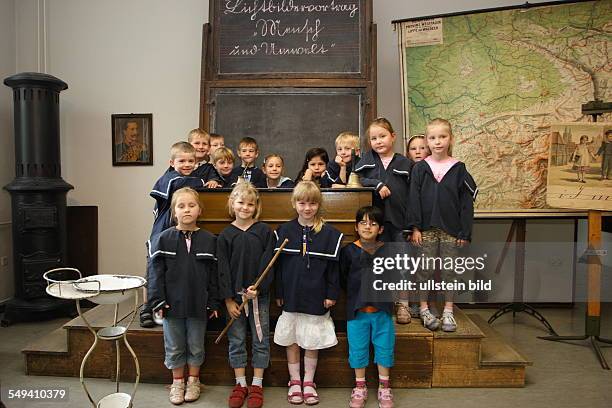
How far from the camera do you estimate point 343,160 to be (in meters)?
3.39

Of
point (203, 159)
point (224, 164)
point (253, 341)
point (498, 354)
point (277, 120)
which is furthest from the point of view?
point (277, 120)

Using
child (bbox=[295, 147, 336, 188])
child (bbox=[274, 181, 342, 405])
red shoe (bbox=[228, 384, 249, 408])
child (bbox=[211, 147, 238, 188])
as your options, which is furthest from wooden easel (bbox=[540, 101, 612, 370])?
child (bbox=[211, 147, 238, 188])

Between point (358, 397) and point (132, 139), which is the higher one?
point (132, 139)

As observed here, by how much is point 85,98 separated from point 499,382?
15.2 ft

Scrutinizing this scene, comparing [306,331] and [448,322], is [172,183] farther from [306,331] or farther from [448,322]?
[448,322]

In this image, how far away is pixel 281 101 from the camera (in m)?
4.65

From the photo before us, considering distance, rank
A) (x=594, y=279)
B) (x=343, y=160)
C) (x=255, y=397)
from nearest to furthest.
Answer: (x=255, y=397)
(x=343, y=160)
(x=594, y=279)

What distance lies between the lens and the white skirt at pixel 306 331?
2.79 m

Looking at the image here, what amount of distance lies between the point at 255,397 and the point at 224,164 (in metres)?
1.58

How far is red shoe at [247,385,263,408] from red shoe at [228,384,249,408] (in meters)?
0.04

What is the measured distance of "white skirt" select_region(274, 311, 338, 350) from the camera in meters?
2.79

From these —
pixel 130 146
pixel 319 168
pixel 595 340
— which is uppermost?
pixel 130 146

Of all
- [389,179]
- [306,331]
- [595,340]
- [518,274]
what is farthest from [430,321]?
[518,274]

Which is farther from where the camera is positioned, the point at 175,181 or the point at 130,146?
the point at 130,146
